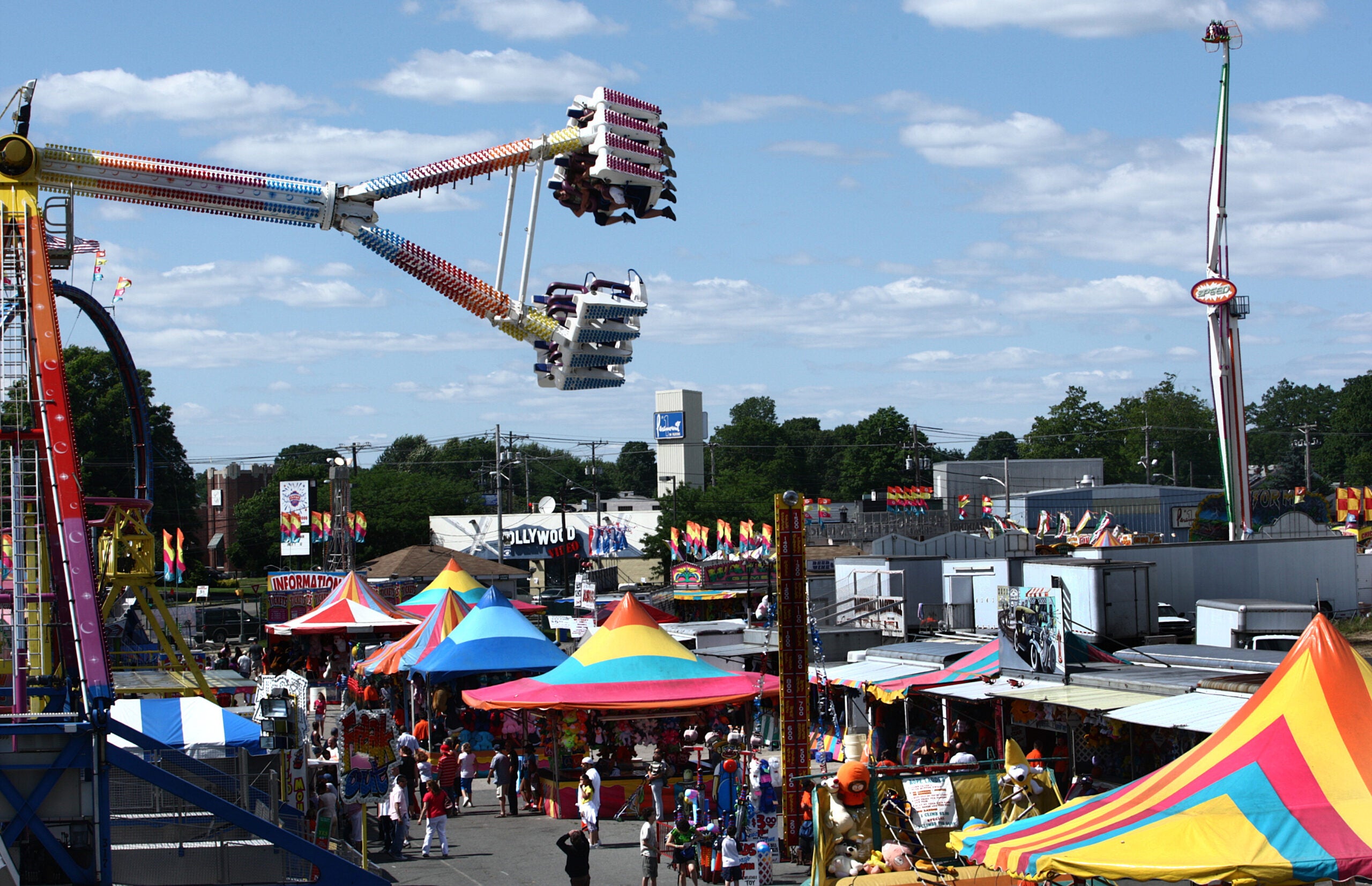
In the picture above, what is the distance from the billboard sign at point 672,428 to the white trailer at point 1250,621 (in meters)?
70.2

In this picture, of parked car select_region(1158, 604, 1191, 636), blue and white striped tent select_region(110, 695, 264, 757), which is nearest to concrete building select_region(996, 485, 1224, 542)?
parked car select_region(1158, 604, 1191, 636)

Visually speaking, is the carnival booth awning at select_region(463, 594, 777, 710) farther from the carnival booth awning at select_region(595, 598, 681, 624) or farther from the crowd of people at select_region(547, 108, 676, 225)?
the carnival booth awning at select_region(595, 598, 681, 624)

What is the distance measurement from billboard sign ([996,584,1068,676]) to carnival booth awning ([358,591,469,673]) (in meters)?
11.1

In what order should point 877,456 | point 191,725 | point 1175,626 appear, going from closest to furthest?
point 191,725 < point 1175,626 < point 877,456

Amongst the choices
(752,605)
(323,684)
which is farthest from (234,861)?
(752,605)

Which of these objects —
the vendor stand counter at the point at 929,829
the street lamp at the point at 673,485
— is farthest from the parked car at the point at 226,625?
the vendor stand counter at the point at 929,829

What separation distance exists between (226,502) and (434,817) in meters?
89.4

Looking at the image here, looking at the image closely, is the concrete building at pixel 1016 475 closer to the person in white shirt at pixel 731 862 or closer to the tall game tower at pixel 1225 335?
the tall game tower at pixel 1225 335

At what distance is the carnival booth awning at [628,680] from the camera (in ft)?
67.2

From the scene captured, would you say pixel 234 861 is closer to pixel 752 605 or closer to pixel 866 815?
pixel 866 815

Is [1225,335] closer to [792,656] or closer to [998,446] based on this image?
[792,656]

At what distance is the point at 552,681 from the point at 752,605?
24111 millimetres

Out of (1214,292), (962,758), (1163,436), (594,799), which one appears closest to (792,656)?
(962,758)

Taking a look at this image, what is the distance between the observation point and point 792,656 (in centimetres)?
1664
